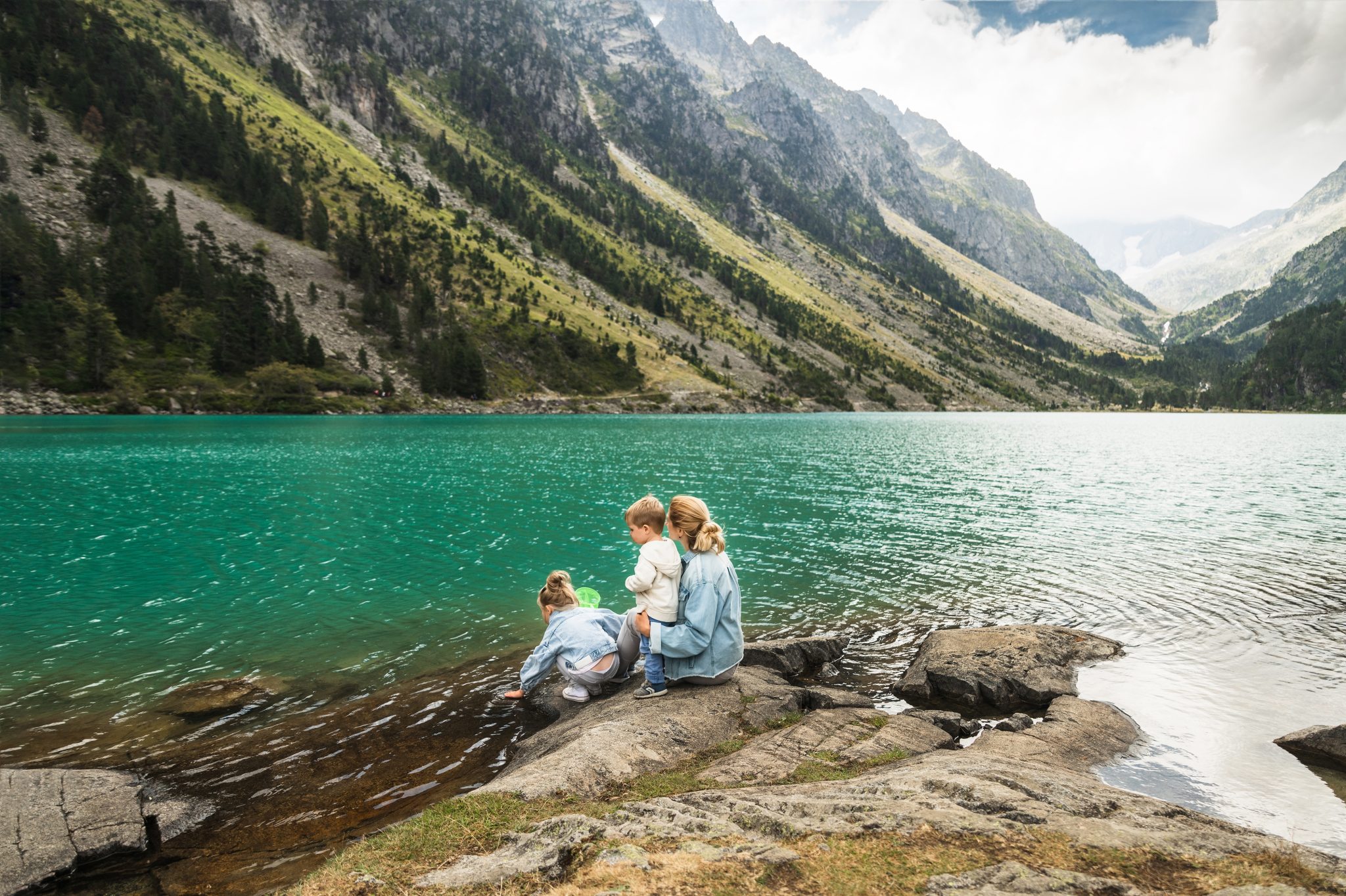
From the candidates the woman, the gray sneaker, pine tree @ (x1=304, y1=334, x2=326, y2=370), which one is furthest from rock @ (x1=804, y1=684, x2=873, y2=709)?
pine tree @ (x1=304, y1=334, x2=326, y2=370)

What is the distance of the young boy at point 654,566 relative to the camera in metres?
11.5

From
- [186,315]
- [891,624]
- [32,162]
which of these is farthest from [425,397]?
[891,624]

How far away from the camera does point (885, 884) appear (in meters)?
5.43

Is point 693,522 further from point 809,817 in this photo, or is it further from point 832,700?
point 809,817

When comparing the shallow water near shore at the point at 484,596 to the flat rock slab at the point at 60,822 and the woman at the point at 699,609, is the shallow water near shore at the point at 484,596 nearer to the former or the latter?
the flat rock slab at the point at 60,822

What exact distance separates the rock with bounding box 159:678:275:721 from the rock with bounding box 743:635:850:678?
1192 centimetres

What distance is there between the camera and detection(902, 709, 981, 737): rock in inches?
501

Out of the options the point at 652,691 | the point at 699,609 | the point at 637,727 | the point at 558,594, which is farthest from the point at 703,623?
the point at 558,594

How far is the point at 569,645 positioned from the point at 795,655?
6217 mm

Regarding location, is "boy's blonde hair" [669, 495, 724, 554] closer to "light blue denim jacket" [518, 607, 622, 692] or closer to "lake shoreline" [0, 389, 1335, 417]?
"light blue denim jacket" [518, 607, 622, 692]

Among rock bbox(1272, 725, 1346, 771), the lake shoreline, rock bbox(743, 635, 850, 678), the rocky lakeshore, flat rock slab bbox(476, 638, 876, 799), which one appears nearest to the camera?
the rocky lakeshore

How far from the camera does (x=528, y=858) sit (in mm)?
6227

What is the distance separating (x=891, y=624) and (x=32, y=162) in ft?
565

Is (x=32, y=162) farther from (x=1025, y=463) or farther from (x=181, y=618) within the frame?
(x=1025, y=463)
